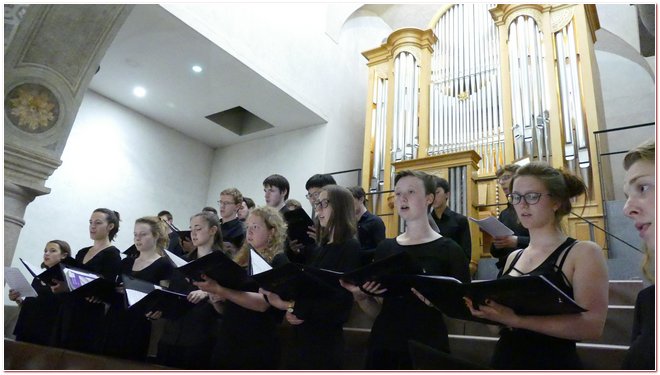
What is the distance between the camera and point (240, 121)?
8578 mm

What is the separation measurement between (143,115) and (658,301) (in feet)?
25.2

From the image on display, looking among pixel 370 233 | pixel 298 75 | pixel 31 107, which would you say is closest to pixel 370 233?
pixel 370 233

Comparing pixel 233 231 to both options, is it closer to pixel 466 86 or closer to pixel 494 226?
pixel 494 226

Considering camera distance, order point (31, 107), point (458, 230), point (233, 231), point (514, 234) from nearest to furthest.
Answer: point (514, 234) < point (458, 230) < point (233, 231) < point (31, 107)

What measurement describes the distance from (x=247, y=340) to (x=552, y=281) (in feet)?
4.07

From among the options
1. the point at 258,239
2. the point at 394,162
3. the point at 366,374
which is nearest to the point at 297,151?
the point at 394,162

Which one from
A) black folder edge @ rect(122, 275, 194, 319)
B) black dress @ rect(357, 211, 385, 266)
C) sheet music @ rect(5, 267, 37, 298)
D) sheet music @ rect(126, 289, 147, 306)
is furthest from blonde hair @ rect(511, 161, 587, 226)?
sheet music @ rect(5, 267, 37, 298)

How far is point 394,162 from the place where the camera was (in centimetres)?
692

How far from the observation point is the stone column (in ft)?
12.0

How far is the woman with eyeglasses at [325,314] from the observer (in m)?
1.99

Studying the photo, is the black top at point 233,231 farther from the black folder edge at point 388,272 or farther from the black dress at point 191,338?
the black folder edge at point 388,272

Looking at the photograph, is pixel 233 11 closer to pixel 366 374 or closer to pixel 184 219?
pixel 184 219

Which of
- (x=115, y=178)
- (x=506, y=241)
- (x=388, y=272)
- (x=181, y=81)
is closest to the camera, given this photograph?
(x=388, y=272)

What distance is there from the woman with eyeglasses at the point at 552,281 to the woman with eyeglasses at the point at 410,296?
294 mm
